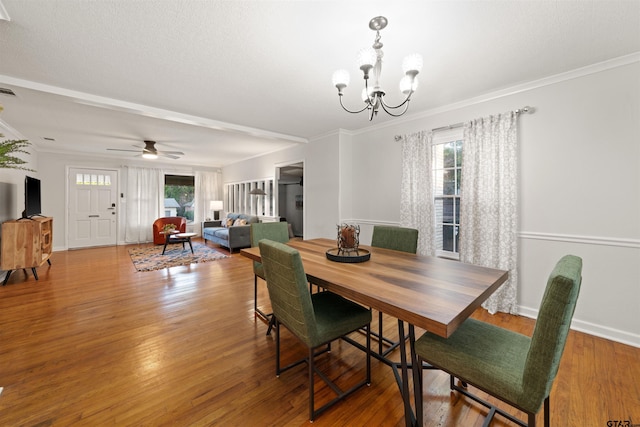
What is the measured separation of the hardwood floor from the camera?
58.3 inches

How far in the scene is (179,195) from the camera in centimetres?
826

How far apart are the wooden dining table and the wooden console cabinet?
15.0ft

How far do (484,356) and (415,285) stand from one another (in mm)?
438

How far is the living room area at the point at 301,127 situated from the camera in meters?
1.62

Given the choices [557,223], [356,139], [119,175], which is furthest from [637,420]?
[119,175]

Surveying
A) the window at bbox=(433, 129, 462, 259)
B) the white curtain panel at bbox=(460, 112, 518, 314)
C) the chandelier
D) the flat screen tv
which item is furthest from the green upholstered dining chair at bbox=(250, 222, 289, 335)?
the flat screen tv

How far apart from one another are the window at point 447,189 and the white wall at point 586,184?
0.31 metres

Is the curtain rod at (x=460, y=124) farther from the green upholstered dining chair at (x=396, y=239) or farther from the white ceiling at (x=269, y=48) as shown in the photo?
the green upholstered dining chair at (x=396, y=239)

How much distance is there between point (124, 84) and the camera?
268 centimetres

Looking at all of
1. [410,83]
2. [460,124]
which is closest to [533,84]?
[460,124]

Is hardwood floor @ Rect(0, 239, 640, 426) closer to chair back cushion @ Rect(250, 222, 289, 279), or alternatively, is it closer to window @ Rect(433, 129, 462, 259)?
chair back cushion @ Rect(250, 222, 289, 279)

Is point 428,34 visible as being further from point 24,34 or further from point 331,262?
point 24,34

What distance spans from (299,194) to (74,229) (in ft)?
19.9

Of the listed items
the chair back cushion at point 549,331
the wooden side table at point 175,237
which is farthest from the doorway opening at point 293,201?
the chair back cushion at point 549,331
